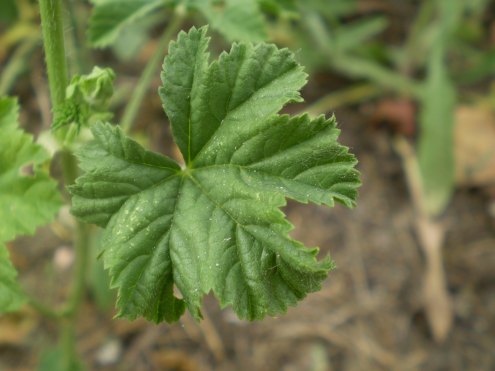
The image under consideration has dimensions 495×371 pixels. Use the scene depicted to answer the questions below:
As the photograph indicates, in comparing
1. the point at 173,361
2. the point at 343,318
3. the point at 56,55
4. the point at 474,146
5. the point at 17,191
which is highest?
the point at 56,55

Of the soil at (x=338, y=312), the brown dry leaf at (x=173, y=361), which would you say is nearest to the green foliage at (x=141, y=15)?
the soil at (x=338, y=312)

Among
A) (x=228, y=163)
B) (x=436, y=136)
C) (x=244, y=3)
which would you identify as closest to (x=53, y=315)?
(x=228, y=163)

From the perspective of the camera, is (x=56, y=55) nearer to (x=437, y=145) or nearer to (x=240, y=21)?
(x=240, y=21)

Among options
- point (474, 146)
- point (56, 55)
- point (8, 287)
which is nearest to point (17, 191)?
point (8, 287)

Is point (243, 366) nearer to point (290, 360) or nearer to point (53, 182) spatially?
point (290, 360)

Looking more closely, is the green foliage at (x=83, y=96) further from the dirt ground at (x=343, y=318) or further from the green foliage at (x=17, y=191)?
the dirt ground at (x=343, y=318)
